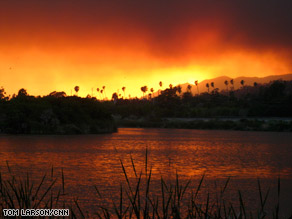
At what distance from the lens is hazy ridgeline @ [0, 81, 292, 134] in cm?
7869

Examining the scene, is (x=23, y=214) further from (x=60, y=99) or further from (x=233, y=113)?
(x=233, y=113)

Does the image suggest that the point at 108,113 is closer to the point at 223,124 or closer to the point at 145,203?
the point at 223,124

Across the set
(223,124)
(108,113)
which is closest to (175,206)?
(108,113)

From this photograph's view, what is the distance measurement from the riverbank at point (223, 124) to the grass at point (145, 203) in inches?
3908

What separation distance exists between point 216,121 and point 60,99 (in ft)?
190

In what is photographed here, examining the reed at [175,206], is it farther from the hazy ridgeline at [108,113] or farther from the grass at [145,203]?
the hazy ridgeline at [108,113]

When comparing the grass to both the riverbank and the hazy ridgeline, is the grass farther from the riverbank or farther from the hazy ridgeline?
the riverbank

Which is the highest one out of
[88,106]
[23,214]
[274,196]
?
[88,106]

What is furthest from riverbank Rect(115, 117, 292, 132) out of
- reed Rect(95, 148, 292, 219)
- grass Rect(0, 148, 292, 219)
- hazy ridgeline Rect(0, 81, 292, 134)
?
reed Rect(95, 148, 292, 219)

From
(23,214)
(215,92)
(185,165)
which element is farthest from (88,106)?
(215,92)

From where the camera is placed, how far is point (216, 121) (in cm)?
12800

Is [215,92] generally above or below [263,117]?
above

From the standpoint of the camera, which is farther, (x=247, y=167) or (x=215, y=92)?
(x=215, y=92)

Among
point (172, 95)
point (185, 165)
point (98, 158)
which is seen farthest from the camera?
point (172, 95)
